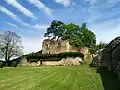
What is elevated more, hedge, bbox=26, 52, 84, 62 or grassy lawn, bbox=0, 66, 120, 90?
hedge, bbox=26, 52, 84, 62

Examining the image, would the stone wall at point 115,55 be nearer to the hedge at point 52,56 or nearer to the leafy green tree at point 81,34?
the hedge at point 52,56

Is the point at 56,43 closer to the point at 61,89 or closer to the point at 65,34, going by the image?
the point at 65,34

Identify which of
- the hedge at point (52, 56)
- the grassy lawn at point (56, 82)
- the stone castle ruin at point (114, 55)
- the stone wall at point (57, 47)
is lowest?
the grassy lawn at point (56, 82)

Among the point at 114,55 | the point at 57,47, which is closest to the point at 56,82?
the point at 114,55

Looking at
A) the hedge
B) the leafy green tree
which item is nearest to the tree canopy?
the leafy green tree

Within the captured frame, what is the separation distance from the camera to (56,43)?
4731 centimetres

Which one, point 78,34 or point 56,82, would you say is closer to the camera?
point 56,82

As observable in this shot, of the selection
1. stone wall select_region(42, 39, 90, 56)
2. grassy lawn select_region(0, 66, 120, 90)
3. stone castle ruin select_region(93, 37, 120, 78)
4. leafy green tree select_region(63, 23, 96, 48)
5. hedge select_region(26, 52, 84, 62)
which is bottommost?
grassy lawn select_region(0, 66, 120, 90)

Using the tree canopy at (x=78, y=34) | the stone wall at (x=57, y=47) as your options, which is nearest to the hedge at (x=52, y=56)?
the stone wall at (x=57, y=47)

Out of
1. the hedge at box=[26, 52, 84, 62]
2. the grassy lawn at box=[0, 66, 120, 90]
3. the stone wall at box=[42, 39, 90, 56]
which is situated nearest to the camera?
the grassy lawn at box=[0, 66, 120, 90]

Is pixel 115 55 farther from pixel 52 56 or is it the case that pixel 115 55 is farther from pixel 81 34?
pixel 81 34

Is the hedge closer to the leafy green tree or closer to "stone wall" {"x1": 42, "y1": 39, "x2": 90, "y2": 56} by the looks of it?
"stone wall" {"x1": 42, "y1": 39, "x2": 90, "y2": 56}

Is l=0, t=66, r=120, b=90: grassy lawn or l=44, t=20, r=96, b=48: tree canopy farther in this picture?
l=44, t=20, r=96, b=48: tree canopy

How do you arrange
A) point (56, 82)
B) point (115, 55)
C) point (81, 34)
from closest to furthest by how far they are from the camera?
point (115, 55) < point (56, 82) < point (81, 34)
